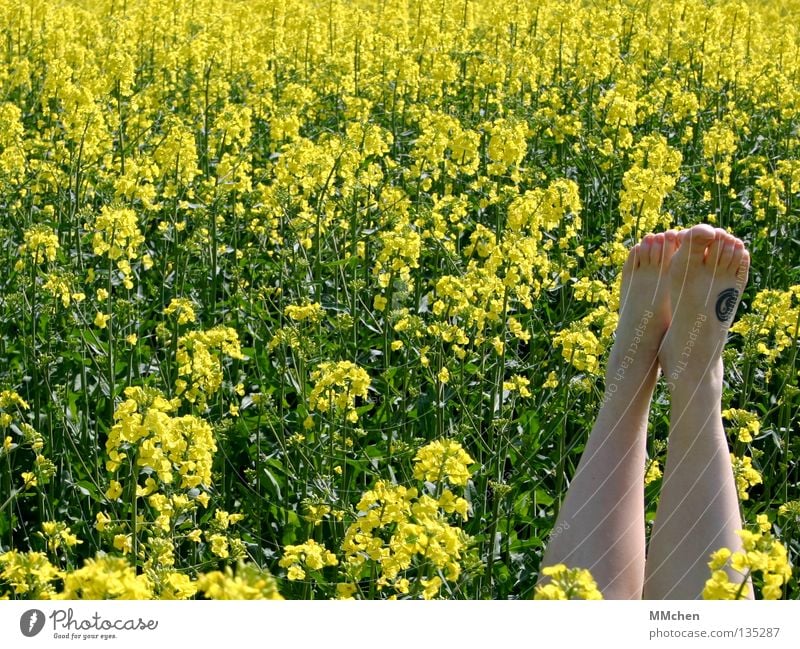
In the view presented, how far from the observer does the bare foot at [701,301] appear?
3.00 meters

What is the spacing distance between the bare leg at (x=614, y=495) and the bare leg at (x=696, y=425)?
6 centimetres

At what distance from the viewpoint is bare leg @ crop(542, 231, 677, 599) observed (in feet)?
8.64

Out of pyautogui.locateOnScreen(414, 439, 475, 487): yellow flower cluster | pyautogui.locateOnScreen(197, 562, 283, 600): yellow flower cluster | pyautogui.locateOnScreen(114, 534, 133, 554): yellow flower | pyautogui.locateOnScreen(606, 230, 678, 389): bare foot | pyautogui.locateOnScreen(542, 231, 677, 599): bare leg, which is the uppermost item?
pyautogui.locateOnScreen(197, 562, 283, 600): yellow flower cluster

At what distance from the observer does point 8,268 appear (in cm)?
449

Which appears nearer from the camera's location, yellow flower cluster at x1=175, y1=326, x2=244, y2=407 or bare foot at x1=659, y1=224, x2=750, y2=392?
bare foot at x1=659, y1=224, x2=750, y2=392

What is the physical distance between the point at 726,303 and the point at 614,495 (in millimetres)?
783

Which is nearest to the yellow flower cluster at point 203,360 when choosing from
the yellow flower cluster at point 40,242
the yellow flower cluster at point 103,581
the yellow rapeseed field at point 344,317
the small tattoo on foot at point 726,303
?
the yellow rapeseed field at point 344,317

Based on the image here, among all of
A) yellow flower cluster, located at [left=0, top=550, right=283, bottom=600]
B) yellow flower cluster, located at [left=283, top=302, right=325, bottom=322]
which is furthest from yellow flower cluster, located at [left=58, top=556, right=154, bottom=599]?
yellow flower cluster, located at [left=283, top=302, right=325, bottom=322]

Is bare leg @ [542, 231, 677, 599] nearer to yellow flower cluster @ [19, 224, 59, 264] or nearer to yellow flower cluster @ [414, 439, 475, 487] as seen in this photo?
yellow flower cluster @ [414, 439, 475, 487]

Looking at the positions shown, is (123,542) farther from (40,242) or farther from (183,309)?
(40,242)

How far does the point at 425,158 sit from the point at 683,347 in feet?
7.23

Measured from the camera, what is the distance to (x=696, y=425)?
2793 millimetres
